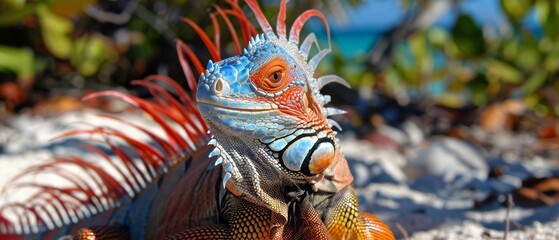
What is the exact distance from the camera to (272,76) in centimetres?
165

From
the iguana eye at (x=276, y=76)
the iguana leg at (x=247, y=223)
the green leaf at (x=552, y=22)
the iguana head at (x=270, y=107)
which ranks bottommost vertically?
the iguana leg at (x=247, y=223)

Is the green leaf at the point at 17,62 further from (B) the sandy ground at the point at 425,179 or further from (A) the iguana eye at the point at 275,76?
(A) the iguana eye at the point at 275,76

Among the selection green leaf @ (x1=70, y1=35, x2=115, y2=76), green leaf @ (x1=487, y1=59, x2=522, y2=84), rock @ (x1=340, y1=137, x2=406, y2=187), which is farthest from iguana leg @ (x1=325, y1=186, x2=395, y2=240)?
green leaf @ (x1=70, y1=35, x2=115, y2=76)

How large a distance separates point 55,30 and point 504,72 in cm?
382

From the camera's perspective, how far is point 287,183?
1.72 metres

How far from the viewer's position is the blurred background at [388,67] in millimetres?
5992

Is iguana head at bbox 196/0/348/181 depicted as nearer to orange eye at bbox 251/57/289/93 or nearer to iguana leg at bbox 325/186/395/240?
orange eye at bbox 251/57/289/93

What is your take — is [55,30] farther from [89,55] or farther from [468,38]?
[468,38]

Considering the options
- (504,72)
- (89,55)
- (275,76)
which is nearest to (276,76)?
(275,76)

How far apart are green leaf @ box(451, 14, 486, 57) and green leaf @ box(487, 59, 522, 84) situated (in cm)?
18

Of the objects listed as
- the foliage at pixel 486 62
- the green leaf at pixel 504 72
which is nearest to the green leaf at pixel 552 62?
the foliage at pixel 486 62

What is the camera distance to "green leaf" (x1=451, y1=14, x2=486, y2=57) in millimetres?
6770

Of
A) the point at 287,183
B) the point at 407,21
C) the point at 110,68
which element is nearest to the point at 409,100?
the point at 407,21

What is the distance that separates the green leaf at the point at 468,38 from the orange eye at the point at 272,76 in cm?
539
